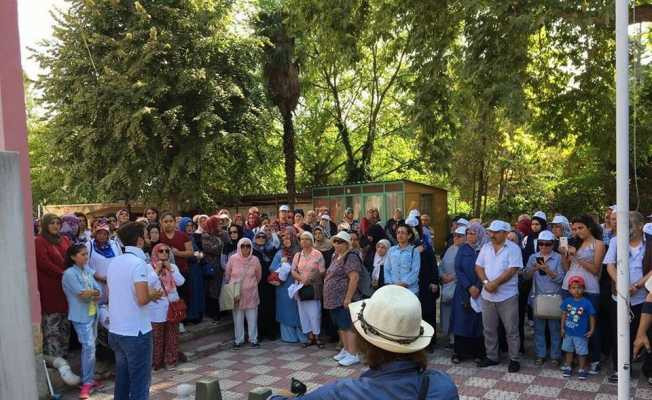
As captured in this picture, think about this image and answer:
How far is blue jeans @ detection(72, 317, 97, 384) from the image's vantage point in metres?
6.03

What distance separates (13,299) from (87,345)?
412cm

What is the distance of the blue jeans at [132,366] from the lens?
4.64 meters

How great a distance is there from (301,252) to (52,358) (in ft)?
11.7

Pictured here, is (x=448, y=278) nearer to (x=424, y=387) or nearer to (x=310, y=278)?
(x=310, y=278)

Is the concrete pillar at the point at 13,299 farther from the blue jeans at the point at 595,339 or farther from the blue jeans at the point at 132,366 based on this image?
the blue jeans at the point at 595,339

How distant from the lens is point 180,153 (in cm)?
1712

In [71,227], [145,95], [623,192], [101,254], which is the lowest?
[101,254]

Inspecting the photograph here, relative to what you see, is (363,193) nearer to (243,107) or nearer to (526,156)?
(243,107)

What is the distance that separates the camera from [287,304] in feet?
27.5

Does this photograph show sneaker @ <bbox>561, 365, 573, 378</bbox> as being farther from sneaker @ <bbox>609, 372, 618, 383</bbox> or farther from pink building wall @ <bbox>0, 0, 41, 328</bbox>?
pink building wall @ <bbox>0, 0, 41, 328</bbox>

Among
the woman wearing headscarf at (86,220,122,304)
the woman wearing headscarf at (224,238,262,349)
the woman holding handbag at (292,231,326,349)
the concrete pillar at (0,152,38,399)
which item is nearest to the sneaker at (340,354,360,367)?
the woman holding handbag at (292,231,326,349)

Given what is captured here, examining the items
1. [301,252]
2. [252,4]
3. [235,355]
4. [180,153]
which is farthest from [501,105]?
[252,4]

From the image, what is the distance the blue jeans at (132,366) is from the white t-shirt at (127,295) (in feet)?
0.25

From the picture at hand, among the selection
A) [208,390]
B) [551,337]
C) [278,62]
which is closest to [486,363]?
[551,337]
